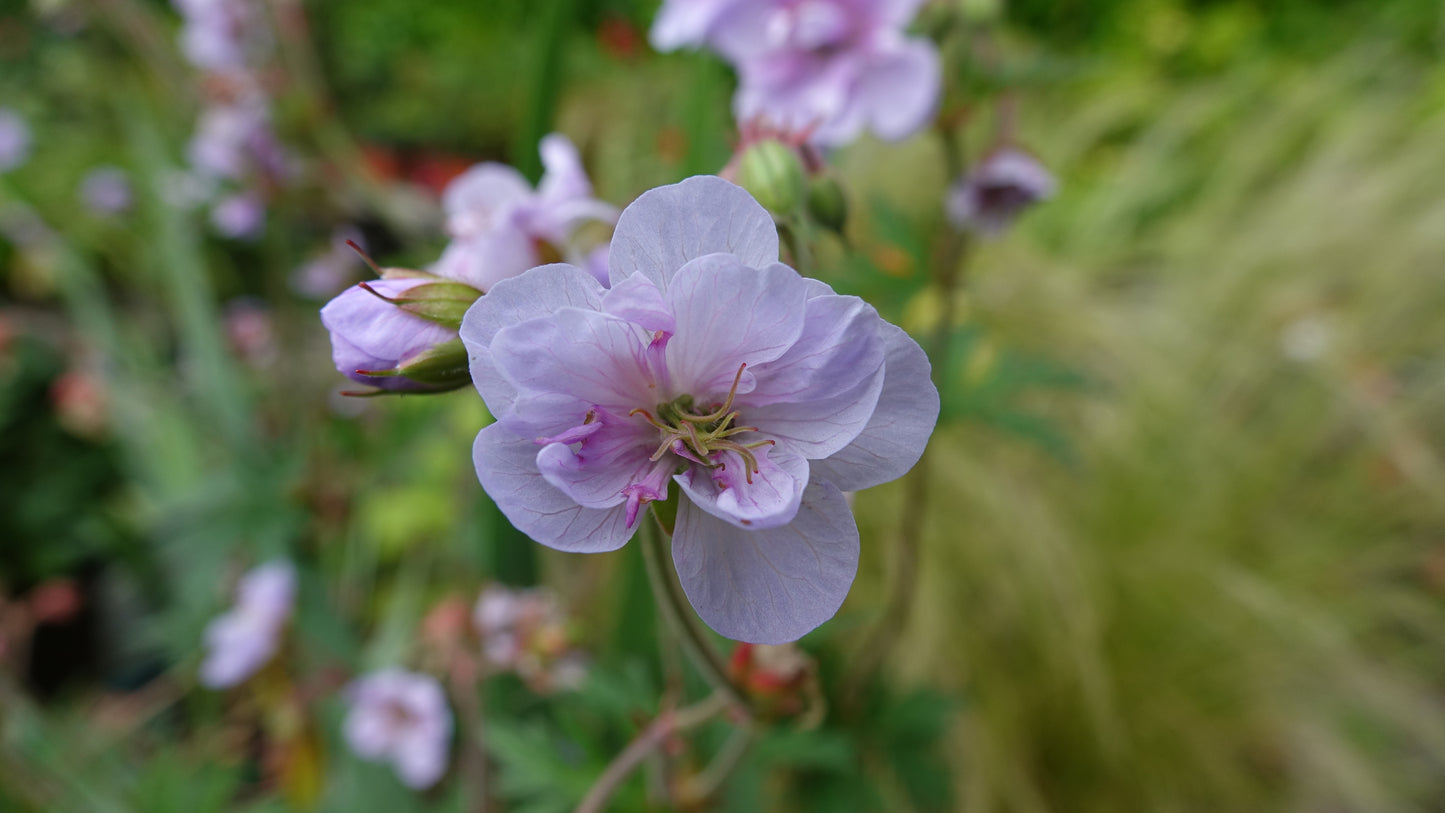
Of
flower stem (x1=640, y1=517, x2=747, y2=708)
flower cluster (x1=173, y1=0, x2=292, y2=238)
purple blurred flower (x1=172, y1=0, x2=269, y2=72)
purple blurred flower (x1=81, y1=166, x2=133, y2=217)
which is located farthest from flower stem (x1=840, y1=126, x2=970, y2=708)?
purple blurred flower (x1=81, y1=166, x2=133, y2=217)

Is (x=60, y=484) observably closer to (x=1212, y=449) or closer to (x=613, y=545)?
(x=613, y=545)

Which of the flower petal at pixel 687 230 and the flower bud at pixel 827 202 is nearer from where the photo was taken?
the flower petal at pixel 687 230

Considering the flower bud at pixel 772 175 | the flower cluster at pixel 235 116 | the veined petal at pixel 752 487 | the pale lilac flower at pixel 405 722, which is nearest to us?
the veined petal at pixel 752 487

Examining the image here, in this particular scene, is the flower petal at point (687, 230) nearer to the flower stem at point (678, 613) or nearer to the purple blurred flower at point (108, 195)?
the flower stem at point (678, 613)

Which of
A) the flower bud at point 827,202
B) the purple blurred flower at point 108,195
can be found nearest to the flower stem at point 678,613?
the flower bud at point 827,202

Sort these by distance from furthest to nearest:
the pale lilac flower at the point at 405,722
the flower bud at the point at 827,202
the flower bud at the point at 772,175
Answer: the pale lilac flower at the point at 405,722 < the flower bud at the point at 827,202 < the flower bud at the point at 772,175

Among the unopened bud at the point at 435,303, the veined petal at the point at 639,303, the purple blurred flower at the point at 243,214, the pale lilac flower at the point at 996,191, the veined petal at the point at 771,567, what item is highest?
the veined petal at the point at 639,303

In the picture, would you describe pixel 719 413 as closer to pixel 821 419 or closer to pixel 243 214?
pixel 821 419
